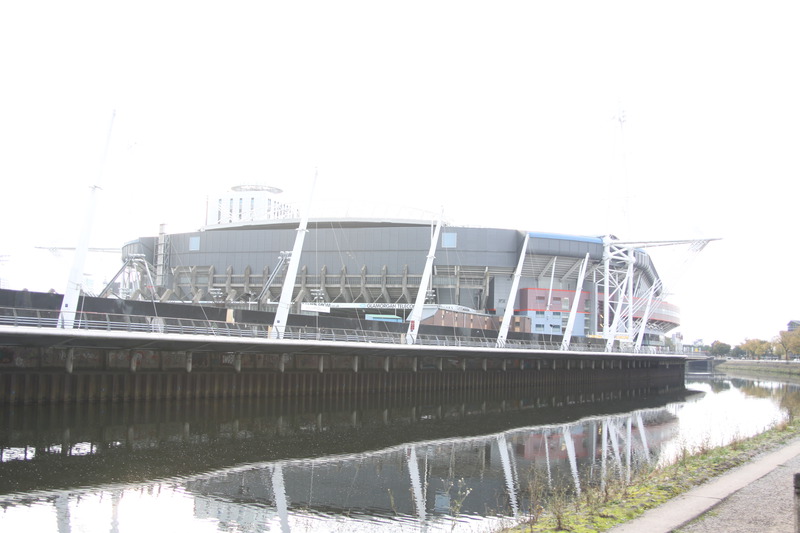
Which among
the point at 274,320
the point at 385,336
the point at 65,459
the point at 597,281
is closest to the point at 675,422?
the point at 385,336

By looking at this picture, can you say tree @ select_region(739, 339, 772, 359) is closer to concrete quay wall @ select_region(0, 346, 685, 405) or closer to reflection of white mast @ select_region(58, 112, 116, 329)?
concrete quay wall @ select_region(0, 346, 685, 405)

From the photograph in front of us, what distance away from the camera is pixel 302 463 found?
23359 mm

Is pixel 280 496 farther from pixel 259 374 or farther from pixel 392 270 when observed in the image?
pixel 392 270

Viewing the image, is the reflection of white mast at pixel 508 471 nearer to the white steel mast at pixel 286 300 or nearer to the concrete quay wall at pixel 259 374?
the white steel mast at pixel 286 300

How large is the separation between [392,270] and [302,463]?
2587 inches

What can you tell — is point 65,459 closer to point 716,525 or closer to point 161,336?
point 161,336

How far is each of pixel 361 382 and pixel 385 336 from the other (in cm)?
404

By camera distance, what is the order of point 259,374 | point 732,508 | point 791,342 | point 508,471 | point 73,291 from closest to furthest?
1. point 732,508
2. point 508,471
3. point 73,291
4. point 259,374
5. point 791,342

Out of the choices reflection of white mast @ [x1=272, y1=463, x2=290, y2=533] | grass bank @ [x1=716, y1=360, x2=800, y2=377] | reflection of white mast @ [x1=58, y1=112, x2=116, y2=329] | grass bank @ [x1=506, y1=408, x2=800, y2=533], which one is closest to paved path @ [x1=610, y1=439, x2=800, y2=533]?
grass bank @ [x1=506, y1=408, x2=800, y2=533]

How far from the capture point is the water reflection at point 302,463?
16.6m

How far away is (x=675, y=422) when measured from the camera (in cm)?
4306

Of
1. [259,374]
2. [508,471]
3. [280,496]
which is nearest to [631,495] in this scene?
[508,471]

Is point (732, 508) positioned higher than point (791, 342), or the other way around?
point (791, 342)

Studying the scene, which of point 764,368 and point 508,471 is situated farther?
point 764,368
